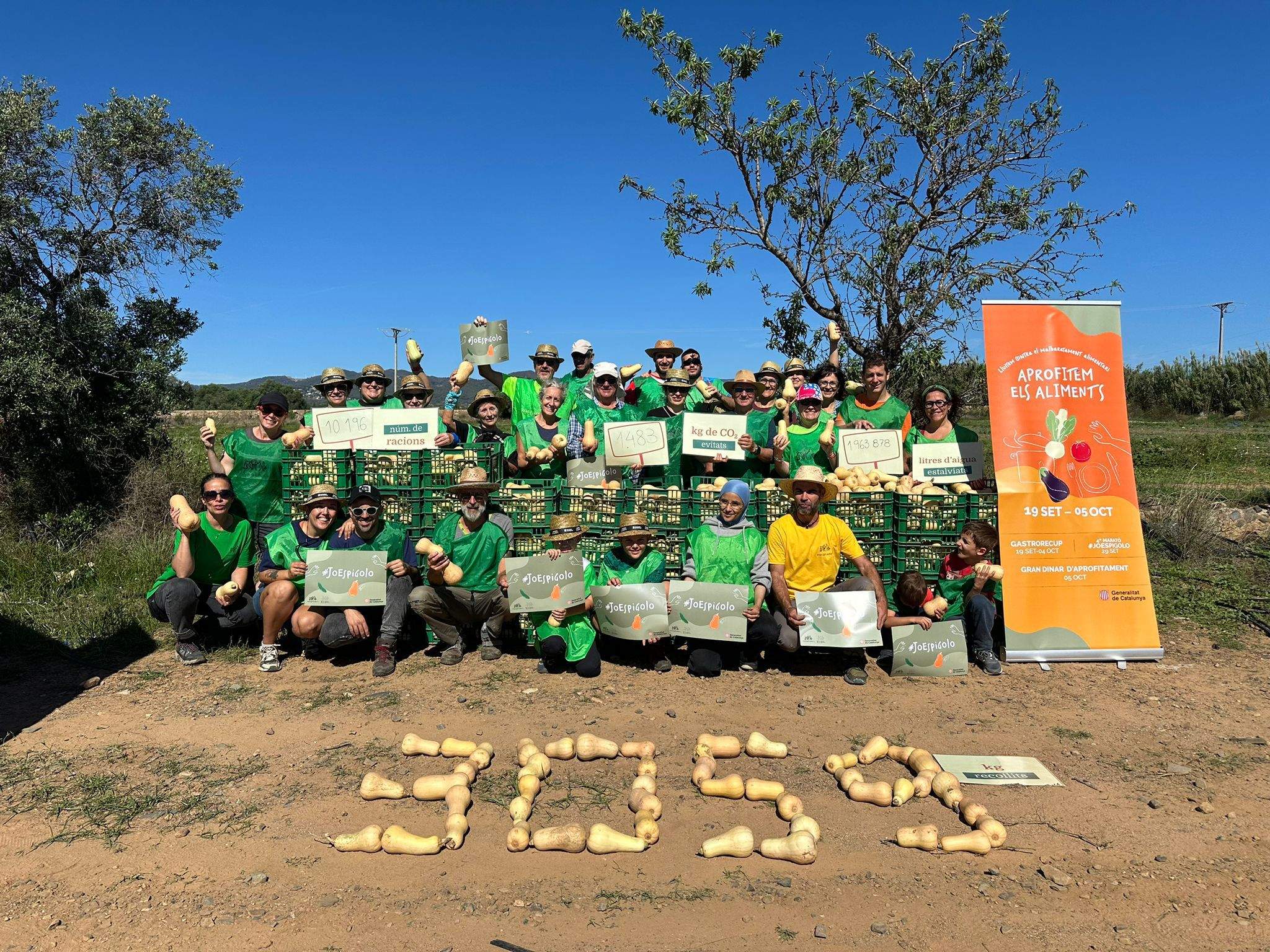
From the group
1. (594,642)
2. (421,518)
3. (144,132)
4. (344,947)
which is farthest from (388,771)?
(144,132)

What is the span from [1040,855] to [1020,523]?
11.4ft

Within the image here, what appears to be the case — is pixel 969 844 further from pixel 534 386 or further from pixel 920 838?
pixel 534 386

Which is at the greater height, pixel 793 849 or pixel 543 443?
pixel 543 443

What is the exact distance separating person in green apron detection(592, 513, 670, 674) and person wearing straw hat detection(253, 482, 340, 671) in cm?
239

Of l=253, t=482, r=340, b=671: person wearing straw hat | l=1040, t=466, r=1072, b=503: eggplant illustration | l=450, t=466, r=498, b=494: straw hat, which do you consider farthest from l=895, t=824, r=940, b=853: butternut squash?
l=253, t=482, r=340, b=671: person wearing straw hat

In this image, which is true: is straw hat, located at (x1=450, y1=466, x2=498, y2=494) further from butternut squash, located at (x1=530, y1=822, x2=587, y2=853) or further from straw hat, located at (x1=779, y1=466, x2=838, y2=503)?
butternut squash, located at (x1=530, y1=822, x2=587, y2=853)

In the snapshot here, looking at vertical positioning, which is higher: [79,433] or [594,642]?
[79,433]

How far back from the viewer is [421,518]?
727cm

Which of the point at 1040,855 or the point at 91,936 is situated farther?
the point at 1040,855

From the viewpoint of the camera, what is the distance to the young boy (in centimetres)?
666

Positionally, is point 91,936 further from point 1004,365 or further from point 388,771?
point 1004,365

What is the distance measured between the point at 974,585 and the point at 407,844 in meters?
4.93

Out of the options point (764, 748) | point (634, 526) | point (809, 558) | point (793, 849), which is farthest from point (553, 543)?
point (793, 849)

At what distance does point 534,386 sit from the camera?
8461 millimetres
